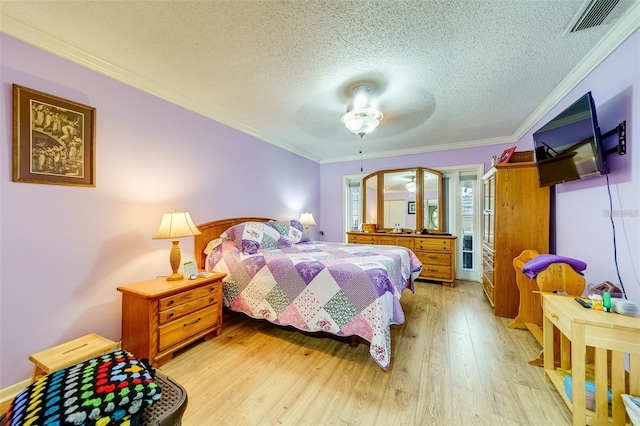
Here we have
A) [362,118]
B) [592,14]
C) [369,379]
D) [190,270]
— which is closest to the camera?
[592,14]

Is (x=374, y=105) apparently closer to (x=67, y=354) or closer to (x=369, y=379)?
(x=369, y=379)

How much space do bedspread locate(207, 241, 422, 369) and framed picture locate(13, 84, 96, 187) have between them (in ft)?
4.60

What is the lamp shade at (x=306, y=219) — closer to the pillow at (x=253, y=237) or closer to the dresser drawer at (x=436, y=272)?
the pillow at (x=253, y=237)

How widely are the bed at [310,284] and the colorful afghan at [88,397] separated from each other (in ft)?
4.16

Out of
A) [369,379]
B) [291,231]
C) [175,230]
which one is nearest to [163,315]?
[175,230]

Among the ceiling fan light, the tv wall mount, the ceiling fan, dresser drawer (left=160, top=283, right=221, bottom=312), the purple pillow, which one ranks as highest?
the ceiling fan

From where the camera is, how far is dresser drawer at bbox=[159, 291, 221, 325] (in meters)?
1.91

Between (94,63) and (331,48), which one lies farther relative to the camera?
(94,63)

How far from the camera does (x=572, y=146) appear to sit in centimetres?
198

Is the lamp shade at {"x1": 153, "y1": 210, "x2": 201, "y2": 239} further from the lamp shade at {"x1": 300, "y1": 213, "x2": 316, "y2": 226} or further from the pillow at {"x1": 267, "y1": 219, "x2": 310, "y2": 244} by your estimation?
the lamp shade at {"x1": 300, "y1": 213, "x2": 316, "y2": 226}

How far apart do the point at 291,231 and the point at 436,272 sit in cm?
260

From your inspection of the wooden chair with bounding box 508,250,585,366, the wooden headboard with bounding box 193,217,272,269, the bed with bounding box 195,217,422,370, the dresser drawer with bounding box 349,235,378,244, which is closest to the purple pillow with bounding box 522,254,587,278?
the wooden chair with bounding box 508,250,585,366

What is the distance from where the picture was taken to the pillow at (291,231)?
3.34 metres

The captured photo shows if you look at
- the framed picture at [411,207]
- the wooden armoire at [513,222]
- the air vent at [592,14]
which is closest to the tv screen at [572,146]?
the wooden armoire at [513,222]
